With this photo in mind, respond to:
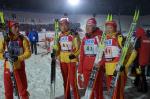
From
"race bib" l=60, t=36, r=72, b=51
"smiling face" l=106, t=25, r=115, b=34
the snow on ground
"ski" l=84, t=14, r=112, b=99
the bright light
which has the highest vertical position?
the bright light

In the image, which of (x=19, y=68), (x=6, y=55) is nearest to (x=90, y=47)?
(x=19, y=68)

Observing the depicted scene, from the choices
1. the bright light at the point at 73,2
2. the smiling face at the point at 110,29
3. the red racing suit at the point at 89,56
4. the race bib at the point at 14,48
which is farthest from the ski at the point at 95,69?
the bright light at the point at 73,2

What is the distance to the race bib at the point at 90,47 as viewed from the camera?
773cm

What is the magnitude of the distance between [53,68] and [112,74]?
1.76 meters

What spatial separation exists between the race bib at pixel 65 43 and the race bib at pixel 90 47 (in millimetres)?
526

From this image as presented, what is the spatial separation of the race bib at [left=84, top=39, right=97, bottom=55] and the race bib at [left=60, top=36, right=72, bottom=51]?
1.73 feet

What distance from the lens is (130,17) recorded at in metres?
28.1

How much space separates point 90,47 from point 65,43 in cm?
76

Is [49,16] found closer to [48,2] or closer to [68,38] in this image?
[48,2]

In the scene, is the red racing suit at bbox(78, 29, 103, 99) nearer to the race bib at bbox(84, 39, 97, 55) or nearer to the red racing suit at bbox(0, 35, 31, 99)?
the race bib at bbox(84, 39, 97, 55)

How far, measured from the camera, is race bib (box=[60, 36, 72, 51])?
821cm

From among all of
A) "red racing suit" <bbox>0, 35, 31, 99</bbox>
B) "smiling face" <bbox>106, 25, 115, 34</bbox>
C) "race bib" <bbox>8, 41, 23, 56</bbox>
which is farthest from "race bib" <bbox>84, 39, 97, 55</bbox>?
"race bib" <bbox>8, 41, 23, 56</bbox>

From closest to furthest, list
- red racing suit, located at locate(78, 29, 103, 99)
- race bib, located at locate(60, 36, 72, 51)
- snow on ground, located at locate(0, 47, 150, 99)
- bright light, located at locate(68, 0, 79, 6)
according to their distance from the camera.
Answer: red racing suit, located at locate(78, 29, 103, 99)
race bib, located at locate(60, 36, 72, 51)
snow on ground, located at locate(0, 47, 150, 99)
bright light, located at locate(68, 0, 79, 6)

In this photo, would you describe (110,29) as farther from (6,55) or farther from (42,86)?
(42,86)
